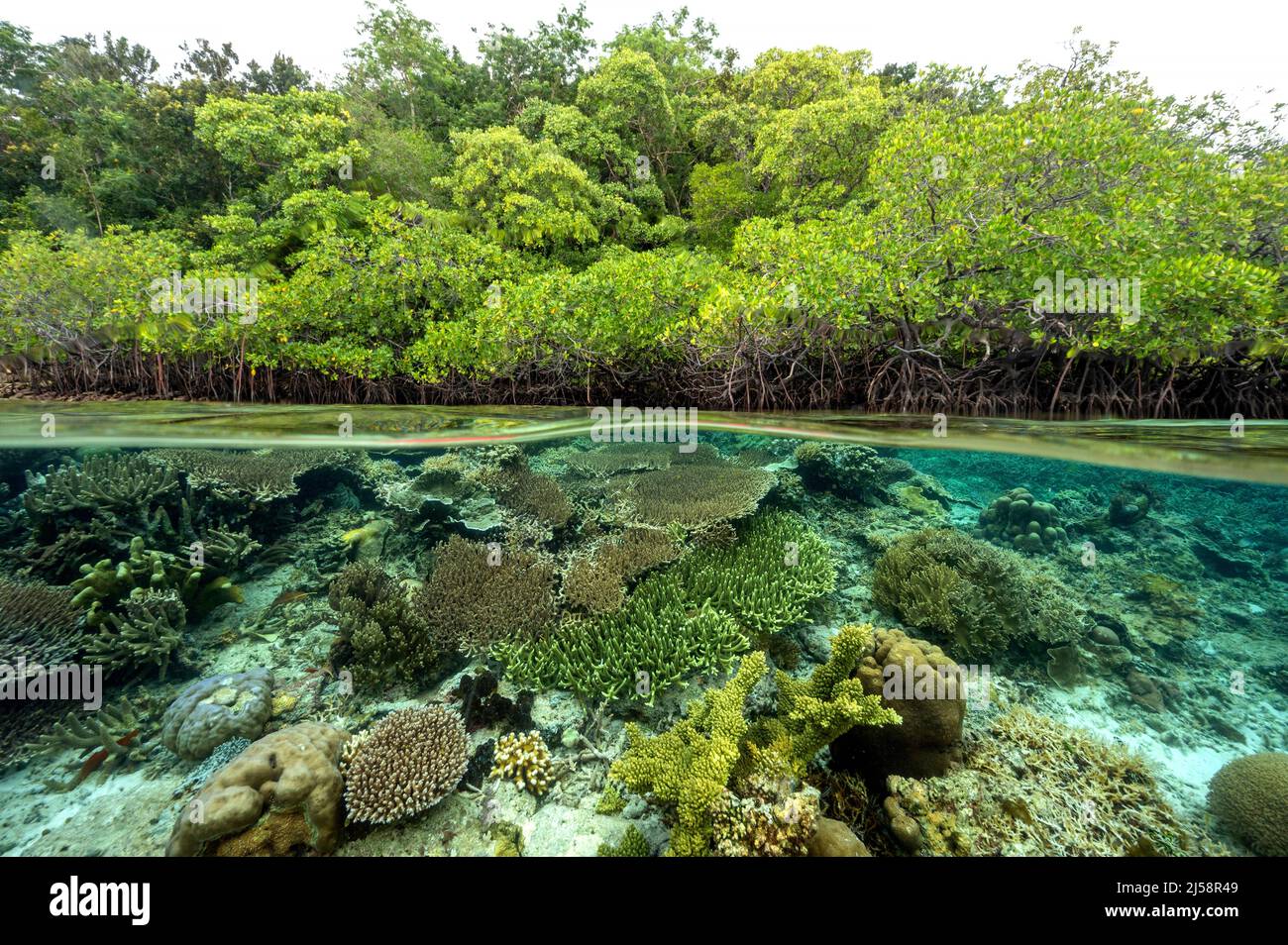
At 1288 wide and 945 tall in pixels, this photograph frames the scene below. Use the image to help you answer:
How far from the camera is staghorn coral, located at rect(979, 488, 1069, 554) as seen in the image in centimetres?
806

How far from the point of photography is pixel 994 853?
3438 mm

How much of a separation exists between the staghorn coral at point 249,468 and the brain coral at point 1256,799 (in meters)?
11.1

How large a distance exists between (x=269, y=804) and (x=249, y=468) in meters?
6.23

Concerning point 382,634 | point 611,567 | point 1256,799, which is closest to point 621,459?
point 611,567

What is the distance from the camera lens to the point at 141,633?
195 inches

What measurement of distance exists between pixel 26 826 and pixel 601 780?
14.5 ft

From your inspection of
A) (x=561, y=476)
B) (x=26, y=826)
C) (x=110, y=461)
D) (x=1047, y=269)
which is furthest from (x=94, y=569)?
(x=1047, y=269)

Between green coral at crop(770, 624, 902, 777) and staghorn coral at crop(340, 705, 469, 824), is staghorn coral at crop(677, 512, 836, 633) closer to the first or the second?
green coral at crop(770, 624, 902, 777)

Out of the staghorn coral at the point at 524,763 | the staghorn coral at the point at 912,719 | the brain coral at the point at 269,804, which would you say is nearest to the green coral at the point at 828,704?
the staghorn coral at the point at 912,719

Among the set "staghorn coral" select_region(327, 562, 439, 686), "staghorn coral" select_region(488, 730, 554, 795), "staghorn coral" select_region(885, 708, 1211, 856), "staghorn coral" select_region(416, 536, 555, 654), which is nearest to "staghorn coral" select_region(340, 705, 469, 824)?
"staghorn coral" select_region(488, 730, 554, 795)

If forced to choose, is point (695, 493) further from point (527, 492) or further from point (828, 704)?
point (828, 704)

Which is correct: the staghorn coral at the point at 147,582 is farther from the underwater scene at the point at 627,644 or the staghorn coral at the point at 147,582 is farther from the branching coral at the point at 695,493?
the branching coral at the point at 695,493

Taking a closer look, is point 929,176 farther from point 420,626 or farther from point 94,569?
point 94,569

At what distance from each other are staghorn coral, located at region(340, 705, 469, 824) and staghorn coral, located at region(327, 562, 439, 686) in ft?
2.71
